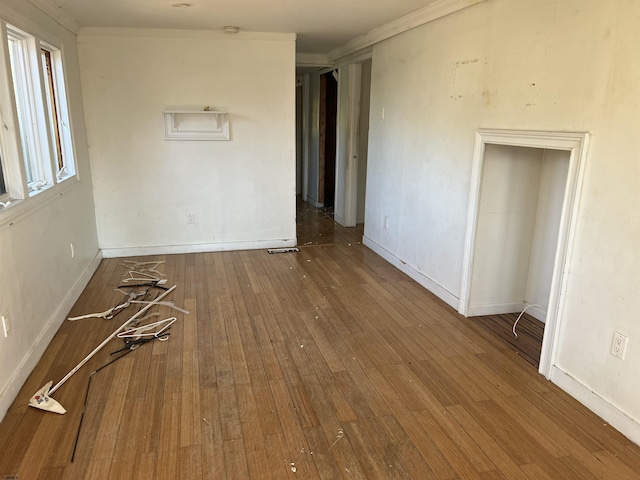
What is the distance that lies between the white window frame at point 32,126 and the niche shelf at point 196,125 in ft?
3.27

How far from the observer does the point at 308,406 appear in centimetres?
241

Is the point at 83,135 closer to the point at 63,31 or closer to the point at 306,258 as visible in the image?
the point at 63,31

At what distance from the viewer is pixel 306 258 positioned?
4949 mm

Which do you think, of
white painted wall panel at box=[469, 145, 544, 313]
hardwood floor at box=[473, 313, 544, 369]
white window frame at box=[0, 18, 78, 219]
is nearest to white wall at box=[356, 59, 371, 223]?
white painted wall panel at box=[469, 145, 544, 313]

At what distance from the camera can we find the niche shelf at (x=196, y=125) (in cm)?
473

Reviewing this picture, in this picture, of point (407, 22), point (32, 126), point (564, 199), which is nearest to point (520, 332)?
point (564, 199)

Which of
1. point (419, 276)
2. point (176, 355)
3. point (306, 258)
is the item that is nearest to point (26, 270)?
point (176, 355)

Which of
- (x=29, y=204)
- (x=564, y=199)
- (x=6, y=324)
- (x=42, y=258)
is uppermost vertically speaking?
(x=564, y=199)

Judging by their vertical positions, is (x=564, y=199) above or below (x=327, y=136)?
below

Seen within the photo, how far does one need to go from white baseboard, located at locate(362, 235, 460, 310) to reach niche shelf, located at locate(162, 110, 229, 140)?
6.64ft

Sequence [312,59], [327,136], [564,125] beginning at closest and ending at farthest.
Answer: [564,125] → [312,59] → [327,136]

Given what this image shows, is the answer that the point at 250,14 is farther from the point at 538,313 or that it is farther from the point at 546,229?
the point at 538,313

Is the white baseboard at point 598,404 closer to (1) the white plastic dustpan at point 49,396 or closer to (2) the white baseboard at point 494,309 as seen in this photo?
(2) the white baseboard at point 494,309

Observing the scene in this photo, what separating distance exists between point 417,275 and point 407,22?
2.21 m
